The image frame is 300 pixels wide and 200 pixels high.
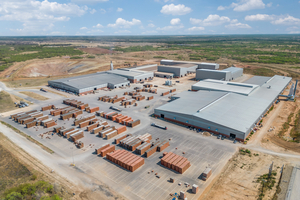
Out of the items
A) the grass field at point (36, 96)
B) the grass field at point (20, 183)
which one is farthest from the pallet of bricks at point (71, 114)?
the grass field at point (36, 96)

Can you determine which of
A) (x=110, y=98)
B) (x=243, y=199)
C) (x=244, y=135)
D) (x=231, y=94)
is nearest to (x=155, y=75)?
(x=110, y=98)

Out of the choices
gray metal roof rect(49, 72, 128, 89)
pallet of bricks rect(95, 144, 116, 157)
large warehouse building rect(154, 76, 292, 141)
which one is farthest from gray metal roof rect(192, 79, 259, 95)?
pallet of bricks rect(95, 144, 116, 157)

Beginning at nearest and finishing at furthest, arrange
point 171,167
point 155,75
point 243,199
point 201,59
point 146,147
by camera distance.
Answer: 1. point 243,199
2. point 171,167
3. point 146,147
4. point 155,75
5. point 201,59

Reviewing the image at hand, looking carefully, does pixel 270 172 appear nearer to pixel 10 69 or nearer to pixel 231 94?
pixel 231 94

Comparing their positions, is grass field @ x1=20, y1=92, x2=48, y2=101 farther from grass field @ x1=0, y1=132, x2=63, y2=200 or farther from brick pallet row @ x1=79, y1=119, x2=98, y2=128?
grass field @ x1=0, y1=132, x2=63, y2=200

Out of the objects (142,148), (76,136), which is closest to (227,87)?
(142,148)

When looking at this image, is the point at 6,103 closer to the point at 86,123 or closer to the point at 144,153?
the point at 86,123
